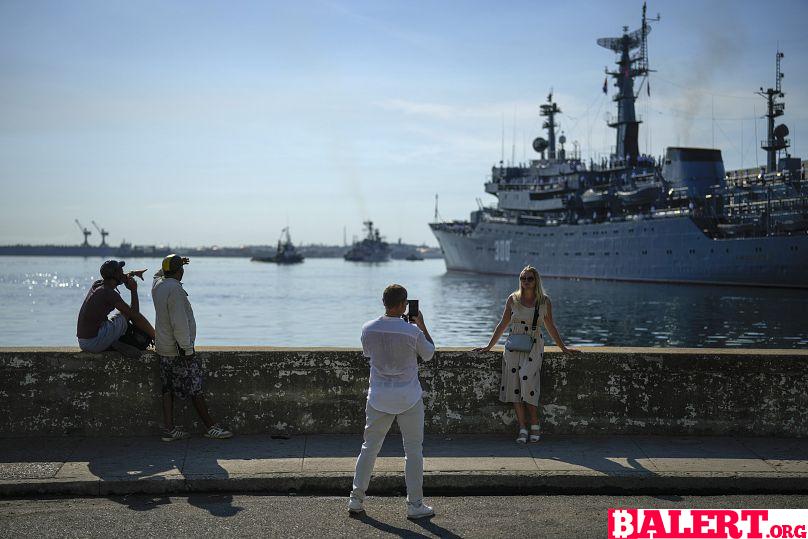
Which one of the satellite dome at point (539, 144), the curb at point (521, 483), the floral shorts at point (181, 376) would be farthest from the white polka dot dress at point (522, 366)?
the satellite dome at point (539, 144)

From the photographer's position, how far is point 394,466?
6148 millimetres

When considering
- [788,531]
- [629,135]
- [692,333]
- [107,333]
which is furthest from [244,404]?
[629,135]

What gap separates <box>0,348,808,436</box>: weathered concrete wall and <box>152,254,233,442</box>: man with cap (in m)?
0.26

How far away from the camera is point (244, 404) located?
7129 millimetres

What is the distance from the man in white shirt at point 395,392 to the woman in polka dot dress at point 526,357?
1820 millimetres

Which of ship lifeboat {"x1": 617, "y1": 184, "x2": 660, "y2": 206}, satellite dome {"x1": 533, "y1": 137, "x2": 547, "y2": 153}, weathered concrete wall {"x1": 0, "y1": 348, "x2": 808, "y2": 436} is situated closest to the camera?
weathered concrete wall {"x1": 0, "y1": 348, "x2": 808, "y2": 436}

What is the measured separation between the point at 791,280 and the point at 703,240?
8.33m

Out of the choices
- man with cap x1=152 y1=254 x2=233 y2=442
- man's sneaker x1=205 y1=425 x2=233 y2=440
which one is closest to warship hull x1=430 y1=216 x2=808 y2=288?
man's sneaker x1=205 y1=425 x2=233 y2=440

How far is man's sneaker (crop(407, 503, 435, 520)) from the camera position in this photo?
522cm

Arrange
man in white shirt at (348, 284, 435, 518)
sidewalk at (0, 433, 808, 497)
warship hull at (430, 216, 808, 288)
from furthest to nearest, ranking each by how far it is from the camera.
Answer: warship hull at (430, 216, 808, 288) → sidewalk at (0, 433, 808, 497) → man in white shirt at (348, 284, 435, 518)

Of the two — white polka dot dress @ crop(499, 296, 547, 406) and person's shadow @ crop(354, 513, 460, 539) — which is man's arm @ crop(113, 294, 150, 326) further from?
white polka dot dress @ crop(499, 296, 547, 406)

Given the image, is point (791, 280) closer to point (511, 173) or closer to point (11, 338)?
point (511, 173)

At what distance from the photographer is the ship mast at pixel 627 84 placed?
276 ft

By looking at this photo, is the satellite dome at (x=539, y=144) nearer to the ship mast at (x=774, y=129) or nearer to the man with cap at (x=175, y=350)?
the ship mast at (x=774, y=129)
